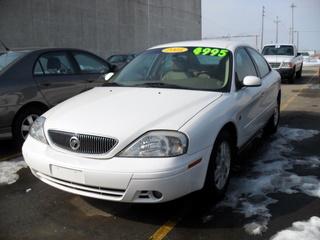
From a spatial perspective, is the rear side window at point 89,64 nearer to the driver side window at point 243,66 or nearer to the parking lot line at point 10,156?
the parking lot line at point 10,156

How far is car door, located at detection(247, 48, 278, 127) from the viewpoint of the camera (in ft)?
18.6

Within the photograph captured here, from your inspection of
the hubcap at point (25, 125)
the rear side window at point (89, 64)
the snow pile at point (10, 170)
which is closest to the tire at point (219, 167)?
the snow pile at point (10, 170)

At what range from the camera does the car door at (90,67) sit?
22.9 feet

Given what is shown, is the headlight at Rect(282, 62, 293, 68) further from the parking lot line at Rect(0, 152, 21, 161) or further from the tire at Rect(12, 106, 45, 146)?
the parking lot line at Rect(0, 152, 21, 161)

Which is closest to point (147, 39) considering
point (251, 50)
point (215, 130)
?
point (251, 50)

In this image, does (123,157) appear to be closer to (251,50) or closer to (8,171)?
(8,171)

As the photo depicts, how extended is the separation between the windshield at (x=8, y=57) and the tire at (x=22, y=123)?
699 mm

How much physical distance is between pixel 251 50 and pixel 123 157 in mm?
3258

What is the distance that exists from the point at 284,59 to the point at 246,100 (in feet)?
40.7

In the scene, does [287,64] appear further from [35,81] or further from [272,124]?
[35,81]

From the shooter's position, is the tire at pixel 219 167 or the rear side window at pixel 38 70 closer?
the tire at pixel 219 167

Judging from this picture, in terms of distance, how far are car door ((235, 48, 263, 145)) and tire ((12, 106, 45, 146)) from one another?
10.2 ft

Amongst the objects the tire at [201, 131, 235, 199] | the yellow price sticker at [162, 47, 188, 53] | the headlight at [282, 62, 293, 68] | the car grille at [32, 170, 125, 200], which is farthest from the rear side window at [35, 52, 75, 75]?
the headlight at [282, 62, 293, 68]

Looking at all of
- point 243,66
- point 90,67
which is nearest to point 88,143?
point 243,66
